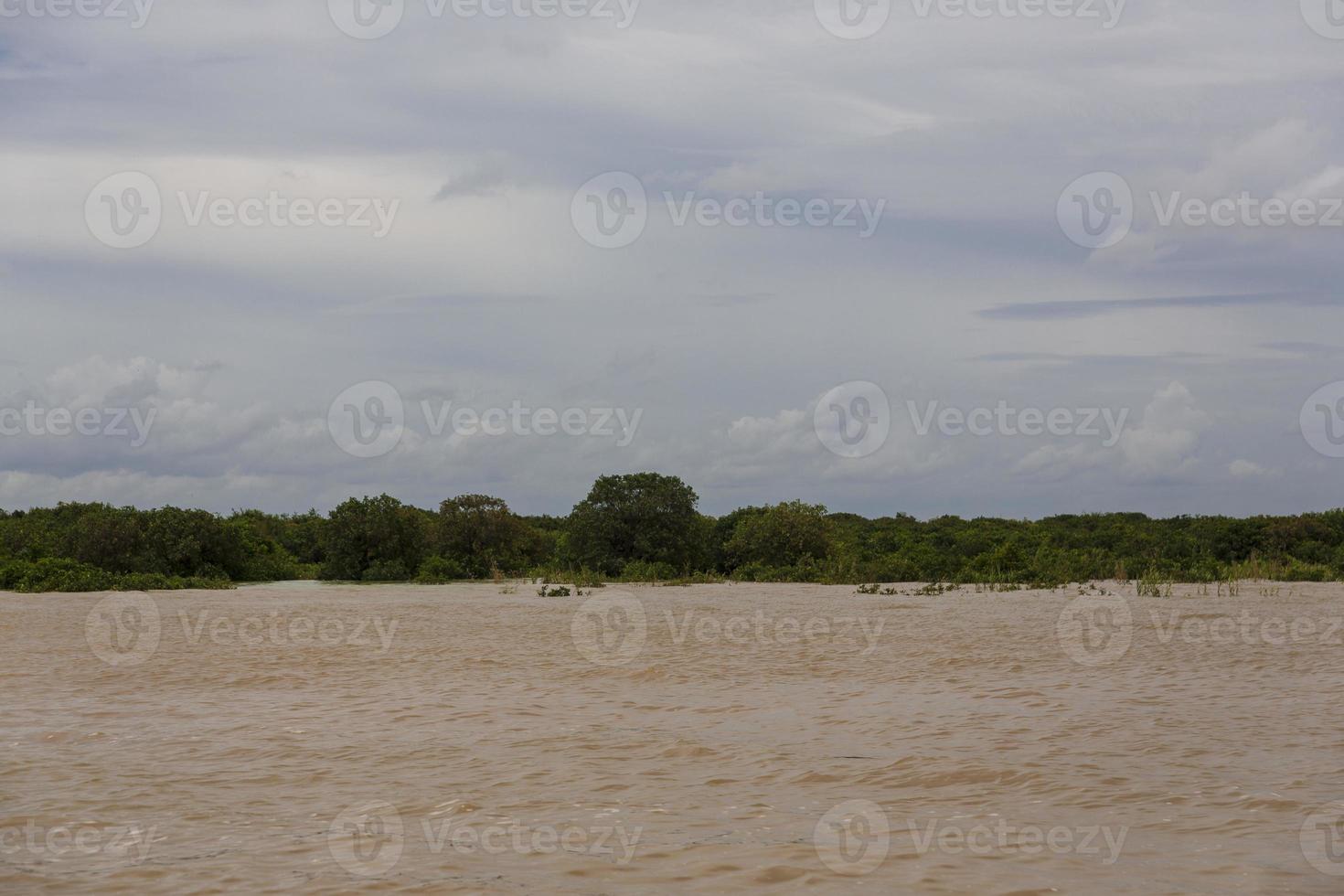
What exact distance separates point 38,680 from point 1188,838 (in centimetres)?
1357

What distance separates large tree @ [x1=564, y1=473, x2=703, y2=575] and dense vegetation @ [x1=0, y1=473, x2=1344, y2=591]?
0.05 m

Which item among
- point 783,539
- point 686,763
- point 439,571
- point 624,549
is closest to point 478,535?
point 439,571

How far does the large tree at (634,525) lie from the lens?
131 feet

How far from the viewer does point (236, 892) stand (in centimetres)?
609

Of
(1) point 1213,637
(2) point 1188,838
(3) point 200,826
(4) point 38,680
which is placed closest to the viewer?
(2) point 1188,838

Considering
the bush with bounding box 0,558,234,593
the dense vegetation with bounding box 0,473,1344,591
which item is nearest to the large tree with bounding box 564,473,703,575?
the dense vegetation with bounding box 0,473,1344,591

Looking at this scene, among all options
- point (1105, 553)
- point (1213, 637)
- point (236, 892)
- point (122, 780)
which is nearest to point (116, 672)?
point (122, 780)

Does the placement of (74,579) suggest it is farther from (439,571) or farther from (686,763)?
(686,763)

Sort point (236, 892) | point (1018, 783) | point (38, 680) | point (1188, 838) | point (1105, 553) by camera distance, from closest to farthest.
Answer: point (236, 892) → point (1188, 838) → point (1018, 783) → point (38, 680) → point (1105, 553)

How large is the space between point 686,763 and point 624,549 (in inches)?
1234

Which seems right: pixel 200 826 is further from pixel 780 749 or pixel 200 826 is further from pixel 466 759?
pixel 780 749

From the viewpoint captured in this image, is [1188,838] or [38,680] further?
[38,680]

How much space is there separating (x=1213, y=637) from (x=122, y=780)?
15462 mm

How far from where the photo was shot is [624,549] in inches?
1601
